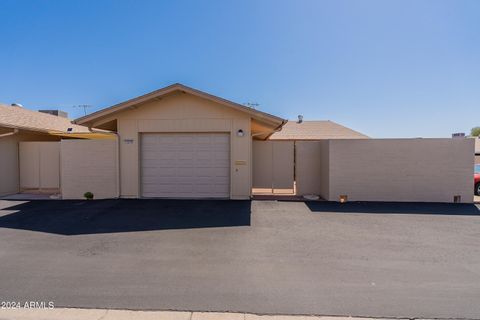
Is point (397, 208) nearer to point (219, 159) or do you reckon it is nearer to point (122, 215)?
point (219, 159)

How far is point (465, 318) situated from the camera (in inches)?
113

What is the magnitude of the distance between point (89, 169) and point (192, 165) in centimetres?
405

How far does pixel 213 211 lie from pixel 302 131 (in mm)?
14482

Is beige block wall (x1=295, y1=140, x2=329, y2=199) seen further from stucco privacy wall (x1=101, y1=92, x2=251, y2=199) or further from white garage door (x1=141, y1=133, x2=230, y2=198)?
white garage door (x1=141, y1=133, x2=230, y2=198)

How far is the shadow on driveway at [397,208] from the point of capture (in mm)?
7961

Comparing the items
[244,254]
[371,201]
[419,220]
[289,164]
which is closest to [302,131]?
[289,164]

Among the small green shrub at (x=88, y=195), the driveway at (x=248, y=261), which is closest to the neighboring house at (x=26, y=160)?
the small green shrub at (x=88, y=195)

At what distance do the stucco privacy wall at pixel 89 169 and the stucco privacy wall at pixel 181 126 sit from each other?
50cm

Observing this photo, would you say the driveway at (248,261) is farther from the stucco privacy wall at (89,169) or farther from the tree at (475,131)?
the tree at (475,131)

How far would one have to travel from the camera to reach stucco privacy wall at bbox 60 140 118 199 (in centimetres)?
1006

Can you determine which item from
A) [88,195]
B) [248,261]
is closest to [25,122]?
[88,195]

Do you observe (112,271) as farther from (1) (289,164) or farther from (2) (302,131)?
(2) (302,131)

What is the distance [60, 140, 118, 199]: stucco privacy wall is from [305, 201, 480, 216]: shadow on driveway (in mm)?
7537

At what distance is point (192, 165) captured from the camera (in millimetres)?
9922
